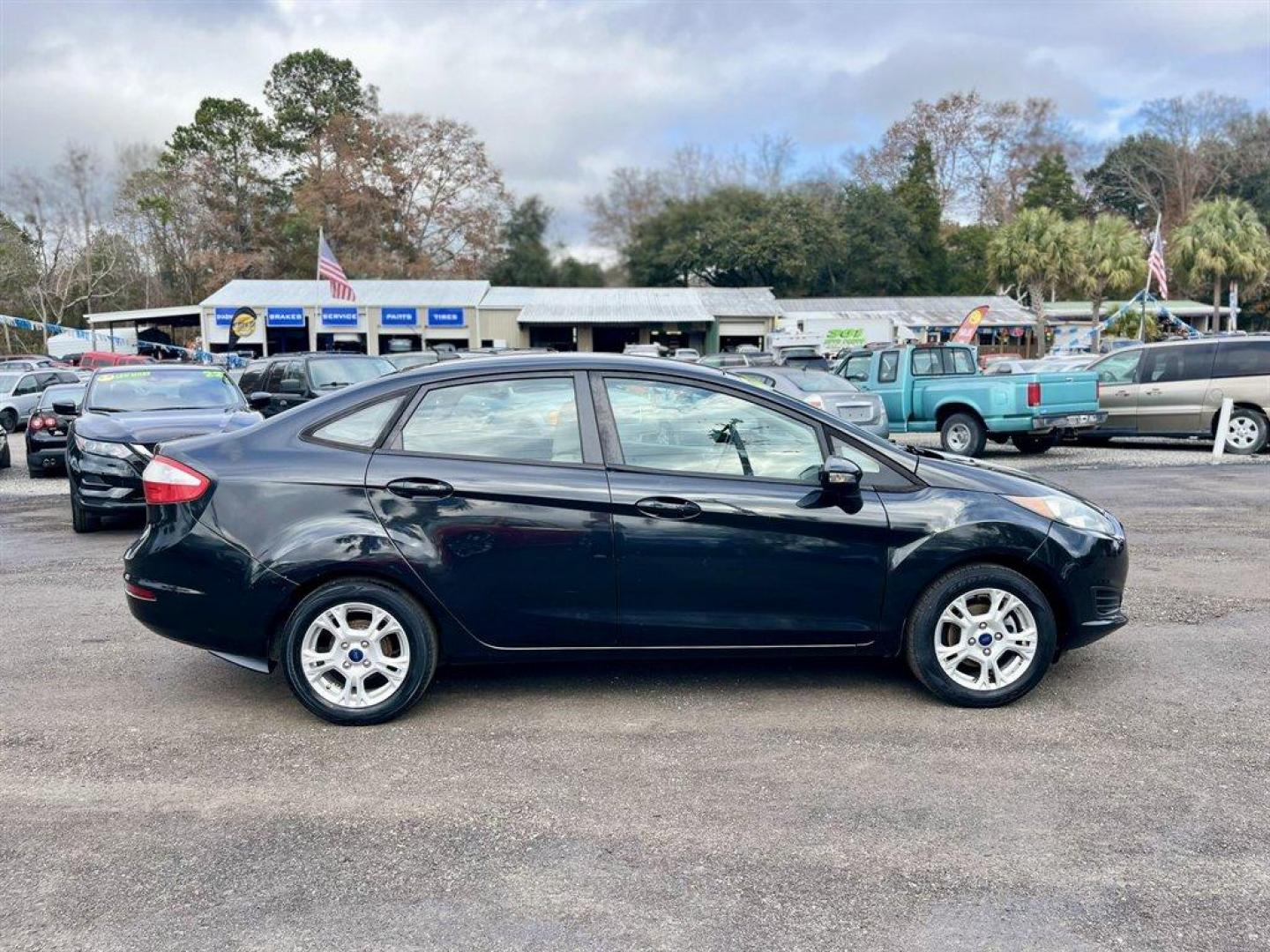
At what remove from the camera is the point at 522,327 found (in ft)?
151

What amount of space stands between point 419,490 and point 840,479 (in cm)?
194

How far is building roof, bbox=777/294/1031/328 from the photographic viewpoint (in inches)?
1916

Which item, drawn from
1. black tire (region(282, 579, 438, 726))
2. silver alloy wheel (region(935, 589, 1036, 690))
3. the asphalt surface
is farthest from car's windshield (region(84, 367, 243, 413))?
silver alloy wheel (region(935, 589, 1036, 690))

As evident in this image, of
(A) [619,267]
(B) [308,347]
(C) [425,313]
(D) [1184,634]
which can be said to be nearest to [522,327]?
(C) [425,313]

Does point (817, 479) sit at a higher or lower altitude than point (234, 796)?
higher

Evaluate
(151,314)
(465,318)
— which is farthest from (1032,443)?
(151,314)

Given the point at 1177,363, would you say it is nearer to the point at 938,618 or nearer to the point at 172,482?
the point at 938,618

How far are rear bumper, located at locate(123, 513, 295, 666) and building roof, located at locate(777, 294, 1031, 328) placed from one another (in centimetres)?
4426

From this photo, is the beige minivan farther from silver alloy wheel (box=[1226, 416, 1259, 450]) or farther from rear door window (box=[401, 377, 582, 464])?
rear door window (box=[401, 377, 582, 464])

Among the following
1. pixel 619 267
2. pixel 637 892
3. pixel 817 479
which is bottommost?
pixel 637 892

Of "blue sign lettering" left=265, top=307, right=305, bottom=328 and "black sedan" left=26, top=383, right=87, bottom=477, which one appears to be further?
"blue sign lettering" left=265, top=307, right=305, bottom=328

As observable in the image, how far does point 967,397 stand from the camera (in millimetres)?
15000

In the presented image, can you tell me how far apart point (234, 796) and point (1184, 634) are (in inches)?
208

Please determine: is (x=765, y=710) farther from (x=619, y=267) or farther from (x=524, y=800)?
(x=619, y=267)
